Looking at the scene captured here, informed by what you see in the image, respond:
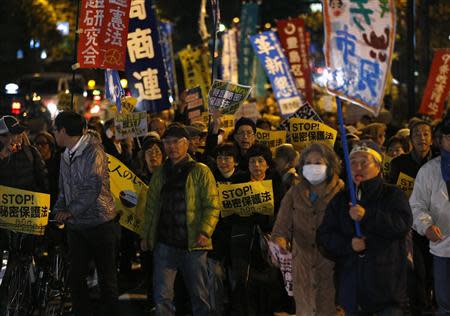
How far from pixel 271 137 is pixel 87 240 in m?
4.39

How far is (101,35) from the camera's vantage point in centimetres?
1203

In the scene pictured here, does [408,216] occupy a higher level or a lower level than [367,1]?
lower

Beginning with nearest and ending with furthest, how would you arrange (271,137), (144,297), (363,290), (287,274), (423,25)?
(363,290)
(287,274)
(144,297)
(271,137)
(423,25)

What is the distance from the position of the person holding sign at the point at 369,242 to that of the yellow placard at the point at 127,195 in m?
3.64

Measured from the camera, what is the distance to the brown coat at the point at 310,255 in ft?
24.2

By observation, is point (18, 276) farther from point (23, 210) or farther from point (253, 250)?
point (253, 250)

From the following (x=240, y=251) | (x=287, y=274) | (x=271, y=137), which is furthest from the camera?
(x=271, y=137)

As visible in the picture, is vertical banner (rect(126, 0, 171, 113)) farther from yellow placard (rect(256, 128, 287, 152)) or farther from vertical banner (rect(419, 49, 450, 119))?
vertical banner (rect(419, 49, 450, 119))

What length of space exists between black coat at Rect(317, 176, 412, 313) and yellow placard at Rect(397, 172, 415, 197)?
3.21 metres

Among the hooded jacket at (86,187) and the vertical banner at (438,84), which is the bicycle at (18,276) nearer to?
the hooded jacket at (86,187)

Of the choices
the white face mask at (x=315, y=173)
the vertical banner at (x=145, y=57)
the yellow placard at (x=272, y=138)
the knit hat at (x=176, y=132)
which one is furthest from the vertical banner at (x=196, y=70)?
the white face mask at (x=315, y=173)

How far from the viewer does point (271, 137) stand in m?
12.7

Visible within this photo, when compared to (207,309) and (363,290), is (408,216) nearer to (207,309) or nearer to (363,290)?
(363,290)

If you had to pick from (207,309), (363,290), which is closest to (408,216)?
(363,290)
